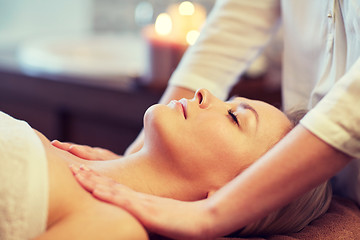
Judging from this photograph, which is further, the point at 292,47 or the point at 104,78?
the point at 104,78

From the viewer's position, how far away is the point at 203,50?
4.09 feet

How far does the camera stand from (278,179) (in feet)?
2.40

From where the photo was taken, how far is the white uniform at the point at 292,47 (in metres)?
1.02

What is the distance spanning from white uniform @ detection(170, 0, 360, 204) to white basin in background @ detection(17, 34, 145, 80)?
2.42ft

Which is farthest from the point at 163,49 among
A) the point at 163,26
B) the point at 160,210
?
Answer: the point at 160,210

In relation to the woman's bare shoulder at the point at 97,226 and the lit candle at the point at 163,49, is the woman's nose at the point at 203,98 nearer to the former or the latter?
the woman's bare shoulder at the point at 97,226

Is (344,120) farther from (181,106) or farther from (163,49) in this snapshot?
(163,49)

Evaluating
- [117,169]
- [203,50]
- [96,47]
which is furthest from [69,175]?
[96,47]

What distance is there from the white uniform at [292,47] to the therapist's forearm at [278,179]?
0.05m

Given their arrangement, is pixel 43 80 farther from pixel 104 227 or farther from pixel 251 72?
pixel 104 227

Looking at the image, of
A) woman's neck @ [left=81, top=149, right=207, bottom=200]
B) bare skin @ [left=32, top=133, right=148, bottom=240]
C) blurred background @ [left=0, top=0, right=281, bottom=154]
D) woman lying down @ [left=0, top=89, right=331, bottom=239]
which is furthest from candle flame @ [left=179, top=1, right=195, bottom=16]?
bare skin @ [left=32, top=133, right=148, bottom=240]

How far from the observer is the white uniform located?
3.34ft

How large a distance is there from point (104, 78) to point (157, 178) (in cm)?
103

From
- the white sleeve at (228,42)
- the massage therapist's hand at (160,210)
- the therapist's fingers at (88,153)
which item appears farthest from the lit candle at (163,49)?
the massage therapist's hand at (160,210)
